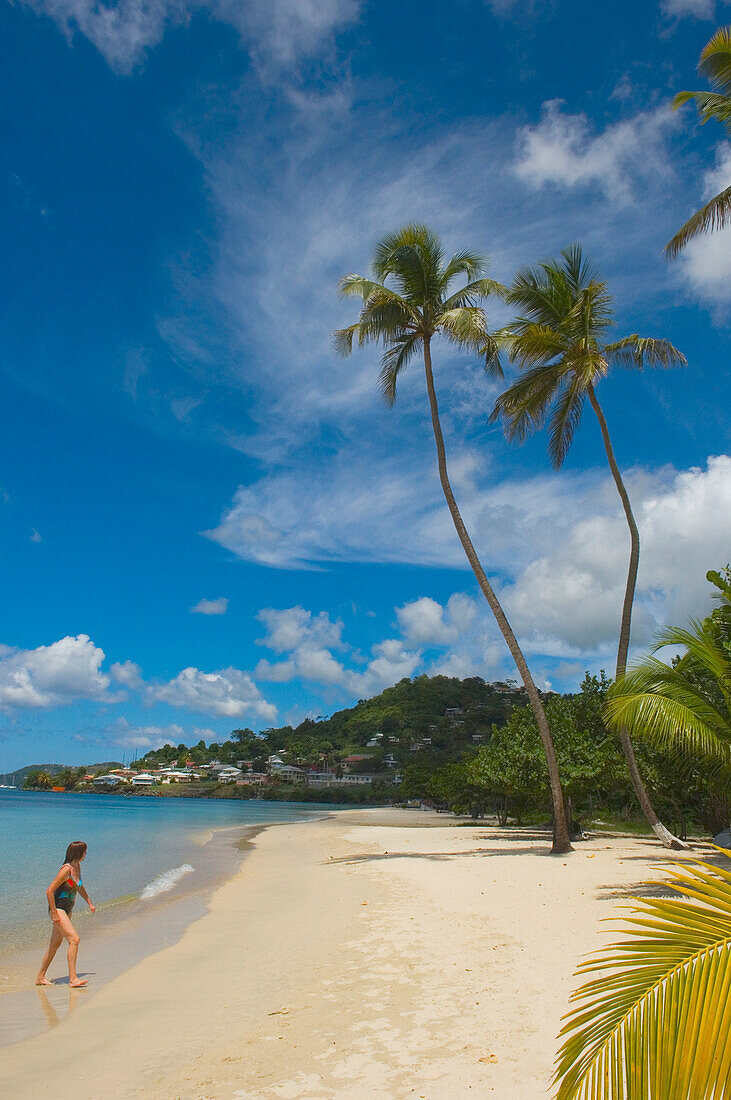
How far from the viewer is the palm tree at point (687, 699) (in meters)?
8.36

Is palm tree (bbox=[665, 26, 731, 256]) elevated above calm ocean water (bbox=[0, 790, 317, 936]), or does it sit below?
above

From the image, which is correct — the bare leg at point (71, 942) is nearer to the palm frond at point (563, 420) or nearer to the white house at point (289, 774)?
the palm frond at point (563, 420)

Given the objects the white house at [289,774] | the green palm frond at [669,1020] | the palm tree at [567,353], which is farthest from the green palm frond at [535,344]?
the white house at [289,774]

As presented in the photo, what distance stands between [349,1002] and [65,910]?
3.45m

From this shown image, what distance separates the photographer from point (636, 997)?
74.2 inches

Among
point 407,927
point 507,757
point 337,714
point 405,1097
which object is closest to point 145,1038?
point 405,1097

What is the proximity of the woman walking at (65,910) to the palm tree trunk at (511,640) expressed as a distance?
9834 millimetres

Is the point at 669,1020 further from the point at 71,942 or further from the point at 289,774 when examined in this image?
the point at 289,774

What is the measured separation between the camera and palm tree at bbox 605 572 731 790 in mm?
8359

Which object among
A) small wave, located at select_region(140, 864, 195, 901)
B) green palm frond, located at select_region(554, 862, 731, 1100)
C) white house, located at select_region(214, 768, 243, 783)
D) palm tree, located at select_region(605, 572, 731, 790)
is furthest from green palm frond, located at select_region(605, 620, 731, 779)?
white house, located at select_region(214, 768, 243, 783)

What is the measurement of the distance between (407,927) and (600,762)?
11944 millimetres

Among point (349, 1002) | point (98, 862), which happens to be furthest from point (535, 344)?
point (98, 862)

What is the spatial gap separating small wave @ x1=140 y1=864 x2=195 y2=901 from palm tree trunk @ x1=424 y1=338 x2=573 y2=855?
8415mm

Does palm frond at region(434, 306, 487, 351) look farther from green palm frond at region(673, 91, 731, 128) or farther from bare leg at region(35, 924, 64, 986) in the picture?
bare leg at region(35, 924, 64, 986)
